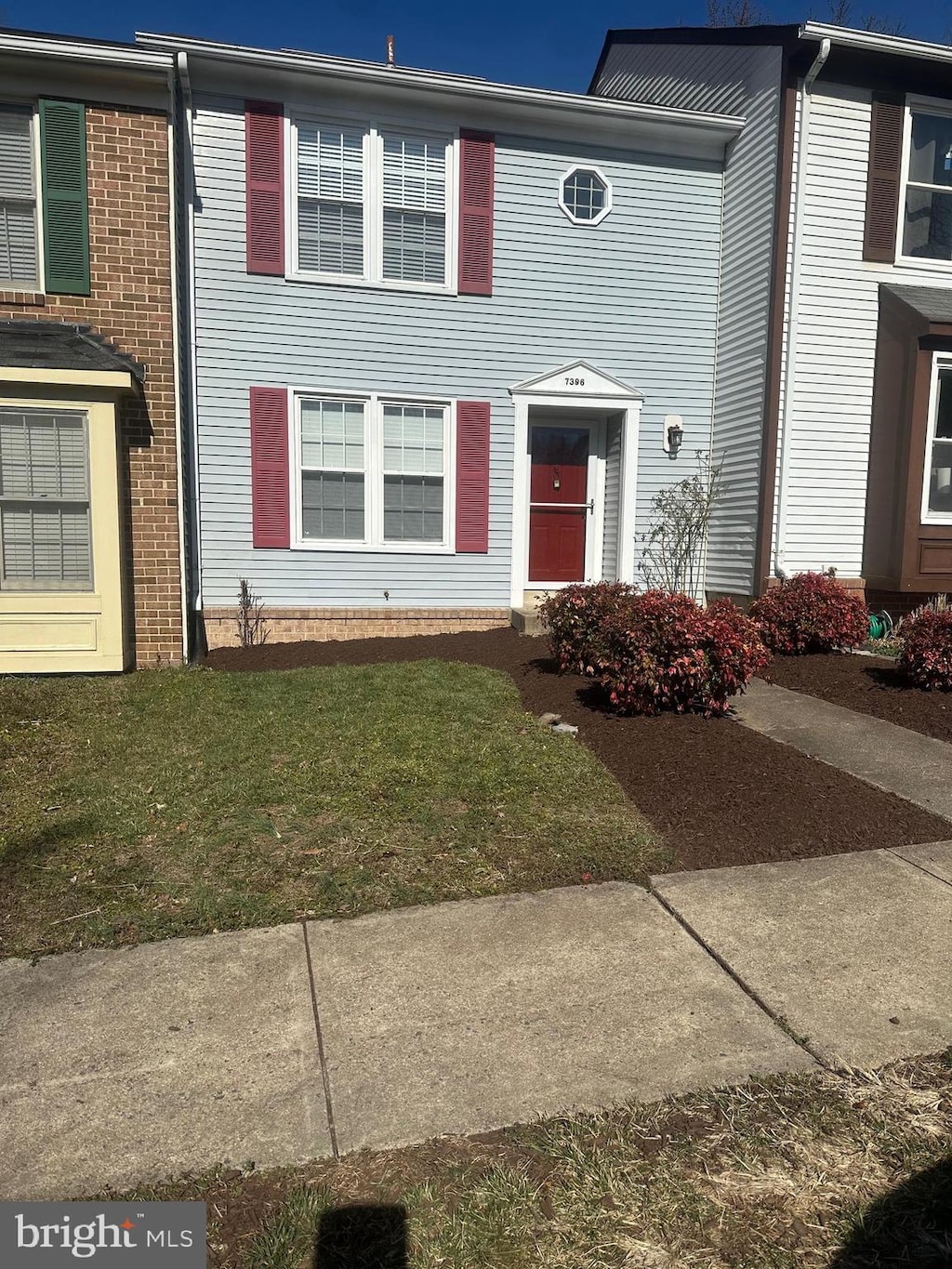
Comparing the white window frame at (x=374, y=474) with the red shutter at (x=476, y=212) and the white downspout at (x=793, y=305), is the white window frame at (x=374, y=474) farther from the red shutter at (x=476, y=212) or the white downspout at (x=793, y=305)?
the white downspout at (x=793, y=305)

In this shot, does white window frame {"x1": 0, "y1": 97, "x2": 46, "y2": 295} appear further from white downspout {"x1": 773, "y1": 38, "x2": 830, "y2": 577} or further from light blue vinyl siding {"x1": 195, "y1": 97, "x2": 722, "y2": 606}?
white downspout {"x1": 773, "y1": 38, "x2": 830, "y2": 577}

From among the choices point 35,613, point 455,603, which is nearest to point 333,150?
point 455,603

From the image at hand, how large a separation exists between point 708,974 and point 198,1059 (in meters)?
1.71

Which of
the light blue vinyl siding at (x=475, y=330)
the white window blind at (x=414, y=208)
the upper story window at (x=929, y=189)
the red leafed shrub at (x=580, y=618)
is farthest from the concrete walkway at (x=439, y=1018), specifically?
the upper story window at (x=929, y=189)

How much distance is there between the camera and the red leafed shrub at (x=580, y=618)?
6516 millimetres

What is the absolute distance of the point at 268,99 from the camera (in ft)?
29.3

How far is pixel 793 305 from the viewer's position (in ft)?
31.4

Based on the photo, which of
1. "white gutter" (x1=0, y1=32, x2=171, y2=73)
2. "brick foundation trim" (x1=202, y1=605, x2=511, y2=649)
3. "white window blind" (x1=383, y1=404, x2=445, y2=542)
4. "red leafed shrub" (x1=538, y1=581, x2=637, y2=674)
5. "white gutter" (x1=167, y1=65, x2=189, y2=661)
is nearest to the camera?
"red leafed shrub" (x1=538, y1=581, x2=637, y2=674)

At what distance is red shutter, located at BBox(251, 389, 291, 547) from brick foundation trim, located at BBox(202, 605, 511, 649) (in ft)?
2.86

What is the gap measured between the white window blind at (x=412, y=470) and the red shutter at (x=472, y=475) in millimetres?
222

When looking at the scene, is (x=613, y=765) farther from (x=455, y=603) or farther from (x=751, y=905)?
(x=455, y=603)

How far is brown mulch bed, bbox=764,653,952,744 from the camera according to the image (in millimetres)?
6219

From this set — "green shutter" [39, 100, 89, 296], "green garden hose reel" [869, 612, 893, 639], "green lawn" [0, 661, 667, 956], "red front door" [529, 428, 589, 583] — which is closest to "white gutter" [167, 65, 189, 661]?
"green shutter" [39, 100, 89, 296]

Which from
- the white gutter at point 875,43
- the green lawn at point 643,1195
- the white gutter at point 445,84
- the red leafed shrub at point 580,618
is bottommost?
the green lawn at point 643,1195
